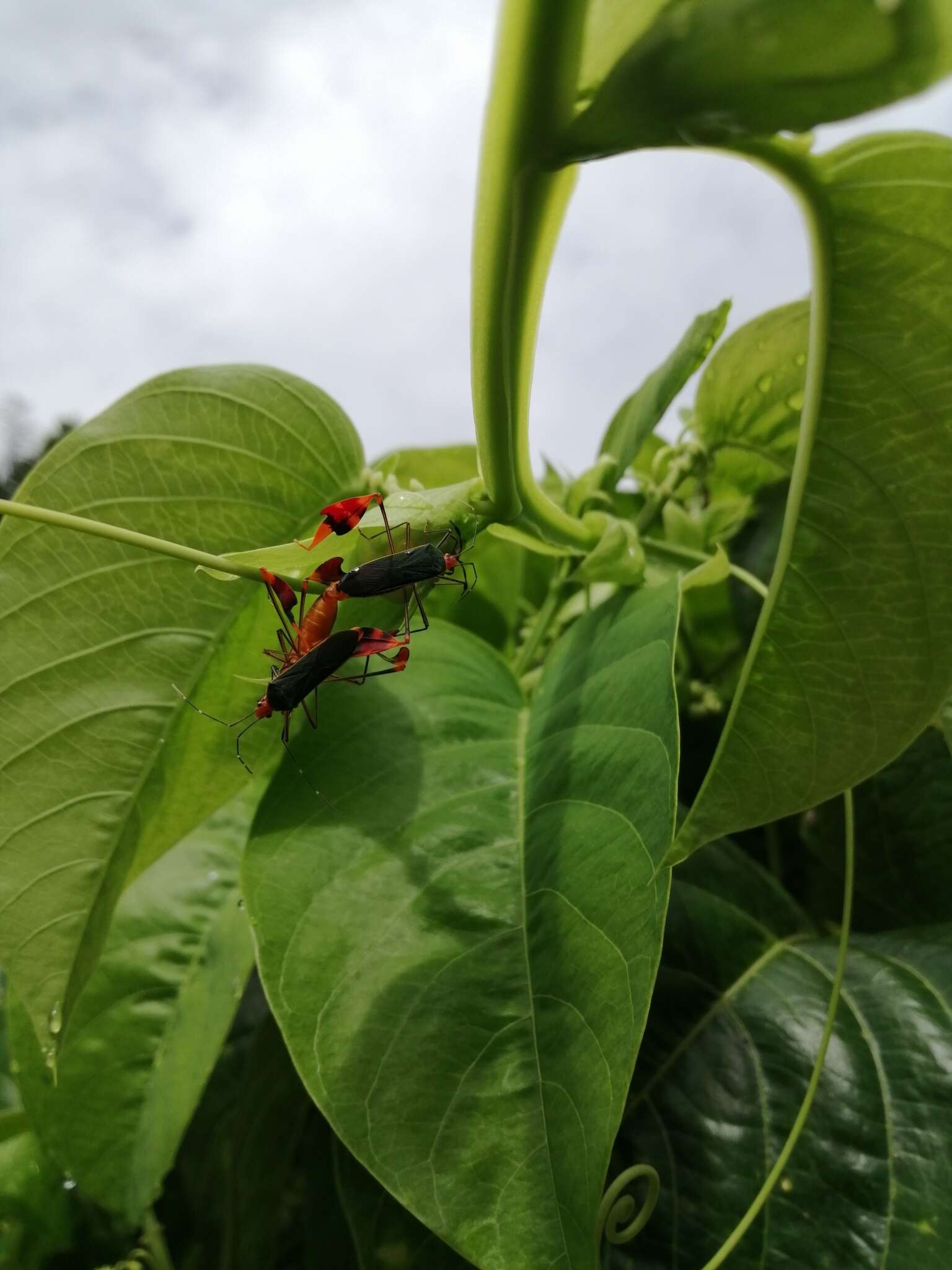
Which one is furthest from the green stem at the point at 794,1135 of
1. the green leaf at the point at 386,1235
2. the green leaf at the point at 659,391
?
the green leaf at the point at 659,391

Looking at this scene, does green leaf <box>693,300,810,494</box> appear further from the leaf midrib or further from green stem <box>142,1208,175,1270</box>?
green stem <box>142,1208,175,1270</box>

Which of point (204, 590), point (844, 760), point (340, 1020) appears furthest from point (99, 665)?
point (844, 760)

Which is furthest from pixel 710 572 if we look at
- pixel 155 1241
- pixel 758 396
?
pixel 155 1241

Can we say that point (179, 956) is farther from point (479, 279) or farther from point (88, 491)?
point (479, 279)

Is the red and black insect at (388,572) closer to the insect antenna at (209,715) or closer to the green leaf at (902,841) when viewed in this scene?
the insect antenna at (209,715)

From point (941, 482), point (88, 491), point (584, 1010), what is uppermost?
point (88, 491)

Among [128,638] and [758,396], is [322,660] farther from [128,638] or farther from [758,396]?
[758,396]
